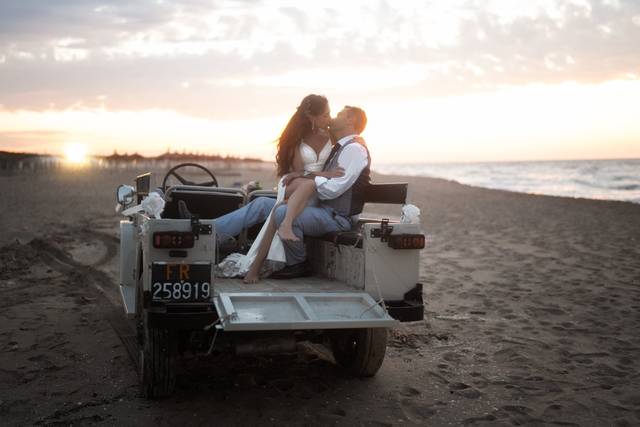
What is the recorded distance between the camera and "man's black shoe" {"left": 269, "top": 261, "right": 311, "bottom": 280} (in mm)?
5277

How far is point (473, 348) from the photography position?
19.5ft

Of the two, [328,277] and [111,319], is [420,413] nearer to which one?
[328,277]

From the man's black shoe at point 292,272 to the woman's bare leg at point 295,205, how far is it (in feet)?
1.19

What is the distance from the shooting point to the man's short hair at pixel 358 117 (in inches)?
217

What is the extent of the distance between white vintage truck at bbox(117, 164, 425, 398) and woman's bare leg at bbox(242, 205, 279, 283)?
0.35 ft

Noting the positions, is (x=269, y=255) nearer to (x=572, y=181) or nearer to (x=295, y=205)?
(x=295, y=205)

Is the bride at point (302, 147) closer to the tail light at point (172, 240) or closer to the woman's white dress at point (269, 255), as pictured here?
the woman's white dress at point (269, 255)

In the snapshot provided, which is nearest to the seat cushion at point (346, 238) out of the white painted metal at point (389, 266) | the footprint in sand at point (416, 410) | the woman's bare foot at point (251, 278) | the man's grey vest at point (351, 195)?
the white painted metal at point (389, 266)

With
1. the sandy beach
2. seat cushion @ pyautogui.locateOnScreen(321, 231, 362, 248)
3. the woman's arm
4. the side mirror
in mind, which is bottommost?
the sandy beach

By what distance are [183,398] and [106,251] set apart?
7636 millimetres

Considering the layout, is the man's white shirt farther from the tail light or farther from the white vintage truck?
the tail light

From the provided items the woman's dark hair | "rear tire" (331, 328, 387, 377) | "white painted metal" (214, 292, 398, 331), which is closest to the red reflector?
"white painted metal" (214, 292, 398, 331)

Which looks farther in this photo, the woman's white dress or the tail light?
the woman's white dress

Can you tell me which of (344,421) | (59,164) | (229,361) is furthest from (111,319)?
(59,164)
